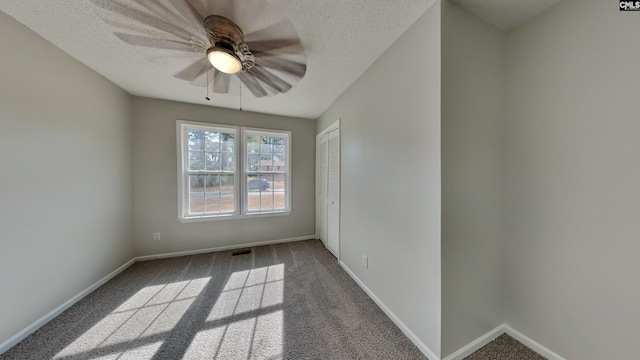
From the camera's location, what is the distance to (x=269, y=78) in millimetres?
1798

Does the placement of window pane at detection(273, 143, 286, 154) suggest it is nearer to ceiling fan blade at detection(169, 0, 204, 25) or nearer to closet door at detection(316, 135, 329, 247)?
closet door at detection(316, 135, 329, 247)

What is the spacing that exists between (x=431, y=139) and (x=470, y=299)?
47.8 inches

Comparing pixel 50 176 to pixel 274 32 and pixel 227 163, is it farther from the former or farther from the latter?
pixel 274 32

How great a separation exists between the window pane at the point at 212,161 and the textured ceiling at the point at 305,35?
1010mm

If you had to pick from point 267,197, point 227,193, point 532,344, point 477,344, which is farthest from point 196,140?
point 532,344

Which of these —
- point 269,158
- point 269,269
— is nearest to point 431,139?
point 269,269

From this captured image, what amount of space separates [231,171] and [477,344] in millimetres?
3563

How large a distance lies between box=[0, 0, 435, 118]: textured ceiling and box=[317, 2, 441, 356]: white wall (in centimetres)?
17

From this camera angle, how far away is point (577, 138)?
123cm

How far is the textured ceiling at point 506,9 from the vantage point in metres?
1.28

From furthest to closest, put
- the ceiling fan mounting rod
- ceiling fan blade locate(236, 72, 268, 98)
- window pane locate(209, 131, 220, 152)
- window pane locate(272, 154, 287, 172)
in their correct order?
1. window pane locate(272, 154, 287, 172)
2. window pane locate(209, 131, 220, 152)
3. ceiling fan blade locate(236, 72, 268, 98)
4. the ceiling fan mounting rod

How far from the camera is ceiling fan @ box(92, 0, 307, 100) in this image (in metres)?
1.10

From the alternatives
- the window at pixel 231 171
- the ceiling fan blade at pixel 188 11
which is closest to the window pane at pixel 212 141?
the window at pixel 231 171

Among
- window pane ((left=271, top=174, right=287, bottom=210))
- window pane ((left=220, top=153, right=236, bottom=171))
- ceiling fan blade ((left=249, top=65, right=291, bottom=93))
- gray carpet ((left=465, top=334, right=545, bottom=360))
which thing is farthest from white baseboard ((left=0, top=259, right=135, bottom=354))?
gray carpet ((left=465, top=334, right=545, bottom=360))
